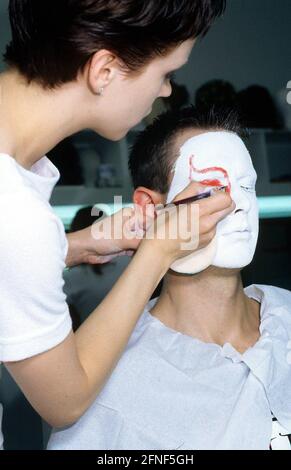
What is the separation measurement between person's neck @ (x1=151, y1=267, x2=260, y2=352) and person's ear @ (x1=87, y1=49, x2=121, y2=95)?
64cm

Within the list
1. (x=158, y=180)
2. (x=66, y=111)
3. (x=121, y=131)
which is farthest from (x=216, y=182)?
(x=66, y=111)

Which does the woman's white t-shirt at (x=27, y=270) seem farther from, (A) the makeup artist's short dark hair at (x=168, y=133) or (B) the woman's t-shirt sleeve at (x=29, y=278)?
(A) the makeup artist's short dark hair at (x=168, y=133)

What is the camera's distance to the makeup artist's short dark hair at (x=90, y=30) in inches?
38.2

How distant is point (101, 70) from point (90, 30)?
0.22ft

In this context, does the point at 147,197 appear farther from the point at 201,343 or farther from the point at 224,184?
the point at 201,343

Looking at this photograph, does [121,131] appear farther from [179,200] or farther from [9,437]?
[9,437]

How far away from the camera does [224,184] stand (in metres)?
1.46

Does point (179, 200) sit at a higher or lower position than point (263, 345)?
higher

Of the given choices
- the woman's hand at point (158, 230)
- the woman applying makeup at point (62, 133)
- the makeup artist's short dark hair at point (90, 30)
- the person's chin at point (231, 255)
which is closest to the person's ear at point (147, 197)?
the woman's hand at point (158, 230)

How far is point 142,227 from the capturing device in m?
1.42

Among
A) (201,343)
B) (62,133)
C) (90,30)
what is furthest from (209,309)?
(90,30)

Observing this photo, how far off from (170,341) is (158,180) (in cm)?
41

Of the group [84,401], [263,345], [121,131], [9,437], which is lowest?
[9,437]

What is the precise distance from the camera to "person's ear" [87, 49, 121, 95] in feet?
3.26
